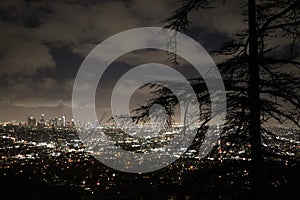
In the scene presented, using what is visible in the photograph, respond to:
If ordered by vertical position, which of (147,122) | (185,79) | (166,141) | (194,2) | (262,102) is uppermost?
(194,2)

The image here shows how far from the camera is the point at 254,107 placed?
3941mm

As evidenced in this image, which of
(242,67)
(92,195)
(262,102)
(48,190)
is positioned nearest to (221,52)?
(242,67)

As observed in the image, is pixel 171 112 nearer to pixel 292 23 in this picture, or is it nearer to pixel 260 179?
pixel 260 179

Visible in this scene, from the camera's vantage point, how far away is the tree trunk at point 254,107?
3959mm

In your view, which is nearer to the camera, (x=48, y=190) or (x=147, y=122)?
(x=147, y=122)

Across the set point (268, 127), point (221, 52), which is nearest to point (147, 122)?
point (221, 52)

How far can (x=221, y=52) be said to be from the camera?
13.6 feet

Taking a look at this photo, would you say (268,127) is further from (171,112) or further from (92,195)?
(92,195)

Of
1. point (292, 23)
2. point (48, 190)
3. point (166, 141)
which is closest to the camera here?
point (292, 23)

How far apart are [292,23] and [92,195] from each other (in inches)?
353

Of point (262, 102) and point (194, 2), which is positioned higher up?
point (194, 2)

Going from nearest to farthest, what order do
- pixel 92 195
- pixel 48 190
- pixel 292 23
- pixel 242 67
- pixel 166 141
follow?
pixel 292 23 → pixel 242 67 → pixel 166 141 → pixel 48 190 → pixel 92 195

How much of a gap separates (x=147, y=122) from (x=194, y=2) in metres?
2.01

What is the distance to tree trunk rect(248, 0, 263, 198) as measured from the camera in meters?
3.96
